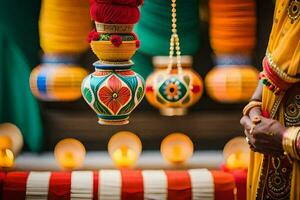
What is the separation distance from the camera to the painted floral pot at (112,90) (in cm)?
151

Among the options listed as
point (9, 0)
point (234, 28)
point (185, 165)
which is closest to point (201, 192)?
point (185, 165)

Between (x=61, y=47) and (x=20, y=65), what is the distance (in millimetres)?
188

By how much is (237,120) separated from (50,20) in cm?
79

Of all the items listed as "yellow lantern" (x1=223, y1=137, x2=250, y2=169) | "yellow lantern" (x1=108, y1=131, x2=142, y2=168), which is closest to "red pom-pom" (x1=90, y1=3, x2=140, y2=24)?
"yellow lantern" (x1=108, y1=131, x2=142, y2=168)

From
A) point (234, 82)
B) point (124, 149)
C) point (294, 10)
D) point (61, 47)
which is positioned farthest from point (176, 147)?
point (294, 10)

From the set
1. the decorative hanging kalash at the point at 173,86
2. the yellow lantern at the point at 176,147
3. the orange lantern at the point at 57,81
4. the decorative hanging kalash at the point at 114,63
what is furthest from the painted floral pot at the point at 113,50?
the yellow lantern at the point at 176,147

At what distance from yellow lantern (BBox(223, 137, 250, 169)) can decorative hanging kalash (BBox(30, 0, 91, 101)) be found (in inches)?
Result: 22.2

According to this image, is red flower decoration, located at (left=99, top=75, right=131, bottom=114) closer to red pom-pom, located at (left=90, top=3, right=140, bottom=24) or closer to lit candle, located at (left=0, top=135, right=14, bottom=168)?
red pom-pom, located at (left=90, top=3, right=140, bottom=24)

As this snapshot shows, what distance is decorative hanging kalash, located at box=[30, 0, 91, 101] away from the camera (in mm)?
1962

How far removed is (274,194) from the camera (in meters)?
1.35

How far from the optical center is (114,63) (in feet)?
4.99

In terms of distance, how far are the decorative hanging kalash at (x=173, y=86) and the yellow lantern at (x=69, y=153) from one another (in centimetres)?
31

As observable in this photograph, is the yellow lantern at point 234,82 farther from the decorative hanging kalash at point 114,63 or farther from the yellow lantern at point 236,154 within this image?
the decorative hanging kalash at point 114,63

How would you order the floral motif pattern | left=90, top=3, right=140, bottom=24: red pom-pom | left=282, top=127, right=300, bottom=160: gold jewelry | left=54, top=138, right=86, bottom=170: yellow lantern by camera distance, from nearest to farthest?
1. left=282, top=127, right=300, bottom=160: gold jewelry
2. left=90, top=3, right=140, bottom=24: red pom-pom
3. the floral motif pattern
4. left=54, top=138, right=86, bottom=170: yellow lantern
